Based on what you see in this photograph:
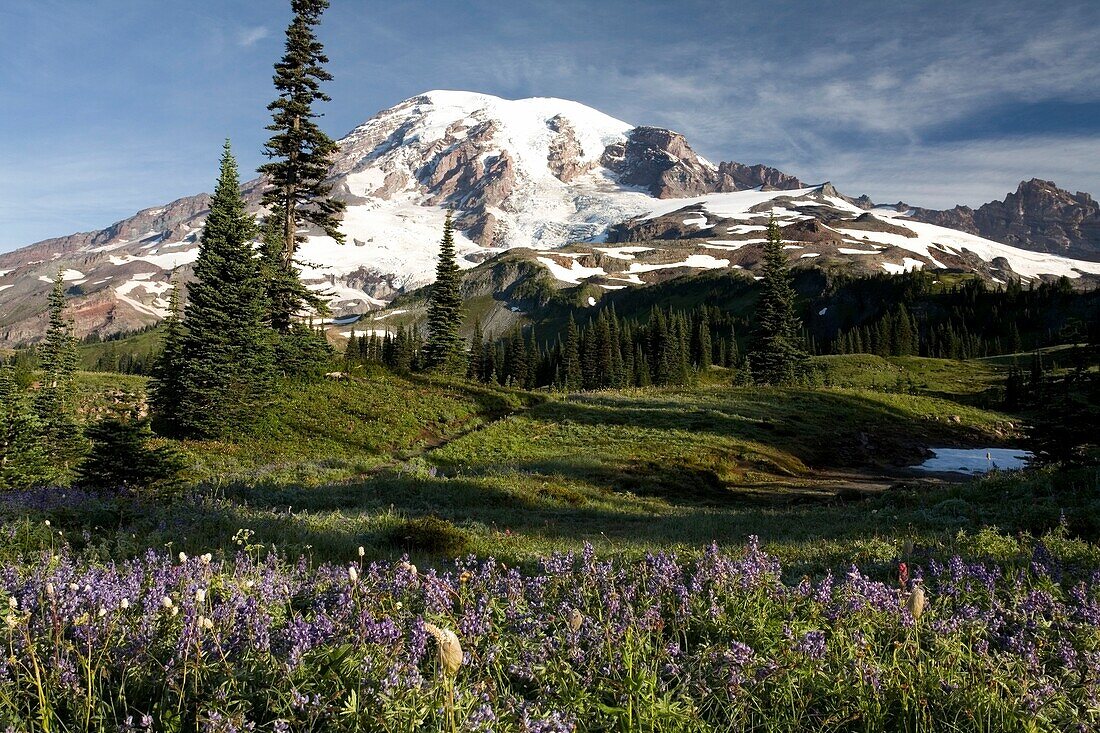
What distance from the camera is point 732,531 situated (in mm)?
11469

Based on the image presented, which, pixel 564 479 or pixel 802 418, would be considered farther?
pixel 802 418

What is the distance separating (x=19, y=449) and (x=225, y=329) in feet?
36.8

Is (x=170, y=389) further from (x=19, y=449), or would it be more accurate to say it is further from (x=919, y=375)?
(x=919, y=375)

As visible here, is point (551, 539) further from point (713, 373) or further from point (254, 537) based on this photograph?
point (713, 373)

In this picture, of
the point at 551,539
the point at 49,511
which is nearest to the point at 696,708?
the point at 551,539

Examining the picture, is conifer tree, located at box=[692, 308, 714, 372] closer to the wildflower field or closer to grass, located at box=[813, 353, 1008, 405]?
grass, located at box=[813, 353, 1008, 405]

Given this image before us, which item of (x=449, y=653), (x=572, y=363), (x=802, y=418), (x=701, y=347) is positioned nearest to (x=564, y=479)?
(x=449, y=653)

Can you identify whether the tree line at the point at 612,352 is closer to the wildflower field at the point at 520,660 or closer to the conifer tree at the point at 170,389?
the conifer tree at the point at 170,389

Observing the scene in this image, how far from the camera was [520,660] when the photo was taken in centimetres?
341

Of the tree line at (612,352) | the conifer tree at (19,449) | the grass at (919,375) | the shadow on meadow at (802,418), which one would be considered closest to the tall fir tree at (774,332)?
the tree line at (612,352)

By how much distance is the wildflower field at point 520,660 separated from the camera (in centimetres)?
268

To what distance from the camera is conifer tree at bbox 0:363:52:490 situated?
14422 mm

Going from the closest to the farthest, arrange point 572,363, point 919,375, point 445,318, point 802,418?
1. point 802,418
2. point 445,318
3. point 919,375
4. point 572,363

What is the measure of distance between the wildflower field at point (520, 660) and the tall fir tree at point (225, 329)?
2191 cm
